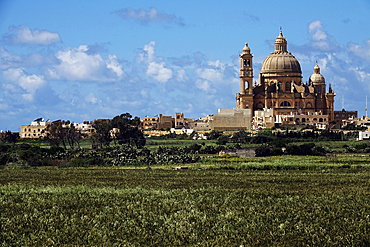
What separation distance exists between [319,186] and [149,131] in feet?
354

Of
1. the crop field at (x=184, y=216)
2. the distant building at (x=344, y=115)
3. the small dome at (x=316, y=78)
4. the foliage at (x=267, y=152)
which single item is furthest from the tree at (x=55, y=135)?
the small dome at (x=316, y=78)

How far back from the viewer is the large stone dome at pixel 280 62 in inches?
6225

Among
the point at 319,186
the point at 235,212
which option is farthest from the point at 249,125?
the point at 235,212

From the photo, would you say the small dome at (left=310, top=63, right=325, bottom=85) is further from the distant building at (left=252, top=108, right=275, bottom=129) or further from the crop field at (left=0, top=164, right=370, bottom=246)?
the crop field at (left=0, top=164, right=370, bottom=246)

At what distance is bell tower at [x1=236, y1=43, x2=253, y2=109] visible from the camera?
150m

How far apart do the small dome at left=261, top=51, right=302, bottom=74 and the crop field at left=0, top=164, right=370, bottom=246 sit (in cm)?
12947

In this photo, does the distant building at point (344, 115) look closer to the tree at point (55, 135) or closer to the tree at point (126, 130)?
the tree at point (126, 130)

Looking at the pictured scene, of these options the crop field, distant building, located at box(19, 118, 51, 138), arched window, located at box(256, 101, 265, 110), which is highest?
arched window, located at box(256, 101, 265, 110)

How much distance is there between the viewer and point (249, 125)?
140 meters

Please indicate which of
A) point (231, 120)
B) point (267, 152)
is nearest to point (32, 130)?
point (231, 120)

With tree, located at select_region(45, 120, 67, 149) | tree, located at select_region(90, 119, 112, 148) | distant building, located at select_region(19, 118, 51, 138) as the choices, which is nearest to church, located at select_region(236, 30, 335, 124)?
distant building, located at select_region(19, 118, 51, 138)

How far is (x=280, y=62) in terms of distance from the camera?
15888 centimetres

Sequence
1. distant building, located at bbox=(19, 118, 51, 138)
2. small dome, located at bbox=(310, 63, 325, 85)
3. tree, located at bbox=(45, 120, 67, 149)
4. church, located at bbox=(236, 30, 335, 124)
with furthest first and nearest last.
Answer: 1. small dome, located at bbox=(310, 63, 325, 85)
2. church, located at bbox=(236, 30, 335, 124)
3. distant building, located at bbox=(19, 118, 51, 138)
4. tree, located at bbox=(45, 120, 67, 149)

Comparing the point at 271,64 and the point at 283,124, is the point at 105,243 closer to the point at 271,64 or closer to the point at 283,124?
the point at 283,124
